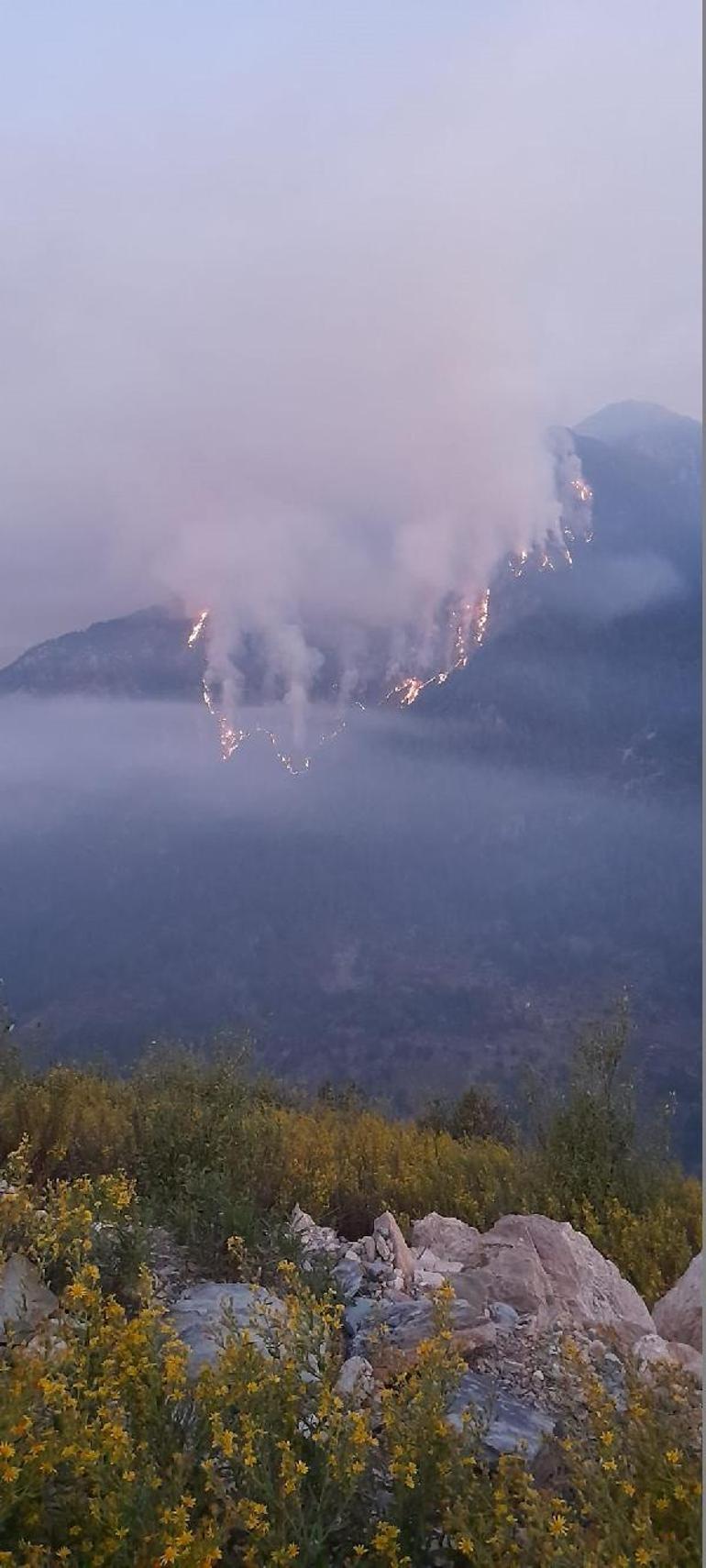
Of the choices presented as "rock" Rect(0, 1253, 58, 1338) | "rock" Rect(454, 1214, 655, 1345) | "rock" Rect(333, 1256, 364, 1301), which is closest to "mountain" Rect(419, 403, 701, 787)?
"rock" Rect(454, 1214, 655, 1345)

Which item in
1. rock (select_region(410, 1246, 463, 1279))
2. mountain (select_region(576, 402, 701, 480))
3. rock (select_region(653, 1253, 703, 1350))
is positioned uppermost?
mountain (select_region(576, 402, 701, 480))

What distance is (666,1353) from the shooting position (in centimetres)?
221

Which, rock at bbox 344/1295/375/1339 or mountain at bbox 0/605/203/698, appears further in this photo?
mountain at bbox 0/605/203/698

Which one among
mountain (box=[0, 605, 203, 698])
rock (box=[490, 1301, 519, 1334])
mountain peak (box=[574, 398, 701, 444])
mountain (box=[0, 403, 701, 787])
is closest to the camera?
rock (box=[490, 1301, 519, 1334])

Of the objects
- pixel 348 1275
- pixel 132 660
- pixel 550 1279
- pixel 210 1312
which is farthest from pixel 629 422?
pixel 132 660

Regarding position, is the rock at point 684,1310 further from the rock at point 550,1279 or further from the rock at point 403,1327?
the rock at point 403,1327

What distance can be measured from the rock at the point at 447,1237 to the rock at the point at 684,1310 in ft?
1.59

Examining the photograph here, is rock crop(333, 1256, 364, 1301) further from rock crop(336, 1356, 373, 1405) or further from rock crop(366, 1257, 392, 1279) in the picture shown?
rock crop(336, 1356, 373, 1405)

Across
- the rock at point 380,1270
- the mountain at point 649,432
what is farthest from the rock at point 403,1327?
the mountain at point 649,432

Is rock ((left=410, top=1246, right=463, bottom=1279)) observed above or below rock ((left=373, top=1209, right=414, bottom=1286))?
below

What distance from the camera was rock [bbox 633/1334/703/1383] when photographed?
7.15 feet

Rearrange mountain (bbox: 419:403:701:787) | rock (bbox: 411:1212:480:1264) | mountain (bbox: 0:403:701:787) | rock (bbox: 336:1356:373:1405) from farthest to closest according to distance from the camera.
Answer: mountain (bbox: 0:403:701:787) < mountain (bbox: 419:403:701:787) < rock (bbox: 411:1212:480:1264) < rock (bbox: 336:1356:373:1405)

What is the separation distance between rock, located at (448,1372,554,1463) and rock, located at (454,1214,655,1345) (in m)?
0.34

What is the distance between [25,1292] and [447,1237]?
1213 millimetres
